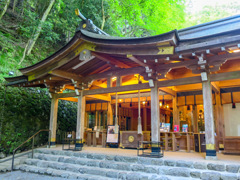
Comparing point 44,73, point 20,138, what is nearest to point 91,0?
point 44,73

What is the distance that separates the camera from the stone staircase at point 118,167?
4609mm

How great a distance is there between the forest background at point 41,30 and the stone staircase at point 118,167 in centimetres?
284

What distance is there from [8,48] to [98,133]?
827 centimetres

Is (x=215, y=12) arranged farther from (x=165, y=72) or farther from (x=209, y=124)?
(x=209, y=124)

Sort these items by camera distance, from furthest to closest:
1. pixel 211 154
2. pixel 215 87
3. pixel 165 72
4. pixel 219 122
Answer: pixel 219 122 < pixel 215 87 < pixel 165 72 < pixel 211 154

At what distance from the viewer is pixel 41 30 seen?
1273 centimetres

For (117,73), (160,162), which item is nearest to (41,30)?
(117,73)

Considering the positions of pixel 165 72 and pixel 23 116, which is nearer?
pixel 165 72

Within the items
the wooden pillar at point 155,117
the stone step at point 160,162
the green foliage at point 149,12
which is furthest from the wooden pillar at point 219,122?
the green foliage at point 149,12

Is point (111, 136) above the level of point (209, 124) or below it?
below

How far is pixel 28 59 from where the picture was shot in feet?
45.2

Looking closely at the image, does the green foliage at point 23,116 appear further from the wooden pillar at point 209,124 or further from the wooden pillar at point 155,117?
the wooden pillar at point 209,124

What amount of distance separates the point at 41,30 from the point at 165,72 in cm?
979

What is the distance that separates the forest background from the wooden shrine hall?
5.64 ft
